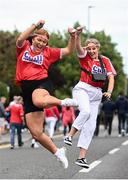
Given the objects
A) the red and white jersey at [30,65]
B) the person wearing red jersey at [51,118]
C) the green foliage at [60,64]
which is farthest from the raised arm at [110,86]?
the green foliage at [60,64]

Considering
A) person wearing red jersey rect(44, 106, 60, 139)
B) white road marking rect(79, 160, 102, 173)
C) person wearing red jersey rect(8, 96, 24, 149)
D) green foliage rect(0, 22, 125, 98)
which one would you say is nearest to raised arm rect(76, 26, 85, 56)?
white road marking rect(79, 160, 102, 173)

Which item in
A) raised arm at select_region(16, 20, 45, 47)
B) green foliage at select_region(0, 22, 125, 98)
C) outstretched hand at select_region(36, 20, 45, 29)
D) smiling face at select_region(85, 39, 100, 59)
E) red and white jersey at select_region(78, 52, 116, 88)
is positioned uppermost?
outstretched hand at select_region(36, 20, 45, 29)

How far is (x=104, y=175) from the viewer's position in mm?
14422

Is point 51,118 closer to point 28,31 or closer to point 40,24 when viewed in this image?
point 28,31

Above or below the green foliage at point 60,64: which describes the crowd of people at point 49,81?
above

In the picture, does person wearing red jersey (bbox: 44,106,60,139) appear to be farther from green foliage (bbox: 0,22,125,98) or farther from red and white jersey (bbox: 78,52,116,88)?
green foliage (bbox: 0,22,125,98)

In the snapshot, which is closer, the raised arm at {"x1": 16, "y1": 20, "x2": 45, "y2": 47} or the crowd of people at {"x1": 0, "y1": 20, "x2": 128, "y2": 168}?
the raised arm at {"x1": 16, "y1": 20, "x2": 45, "y2": 47}

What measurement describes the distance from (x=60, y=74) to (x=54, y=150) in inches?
2689

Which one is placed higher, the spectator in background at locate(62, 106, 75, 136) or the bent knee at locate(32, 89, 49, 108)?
the bent knee at locate(32, 89, 49, 108)

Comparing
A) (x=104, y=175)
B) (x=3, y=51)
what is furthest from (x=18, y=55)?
(x=3, y=51)

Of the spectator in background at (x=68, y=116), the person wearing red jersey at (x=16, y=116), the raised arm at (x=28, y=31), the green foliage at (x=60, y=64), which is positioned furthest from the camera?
the green foliage at (x=60, y=64)

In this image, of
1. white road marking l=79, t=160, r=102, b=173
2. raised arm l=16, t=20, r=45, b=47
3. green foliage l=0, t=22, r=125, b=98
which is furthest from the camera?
green foliage l=0, t=22, r=125, b=98

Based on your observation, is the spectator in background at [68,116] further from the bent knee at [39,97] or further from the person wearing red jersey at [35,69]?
the bent knee at [39,97]

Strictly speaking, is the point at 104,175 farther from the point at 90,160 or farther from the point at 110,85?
the point at 110,85
